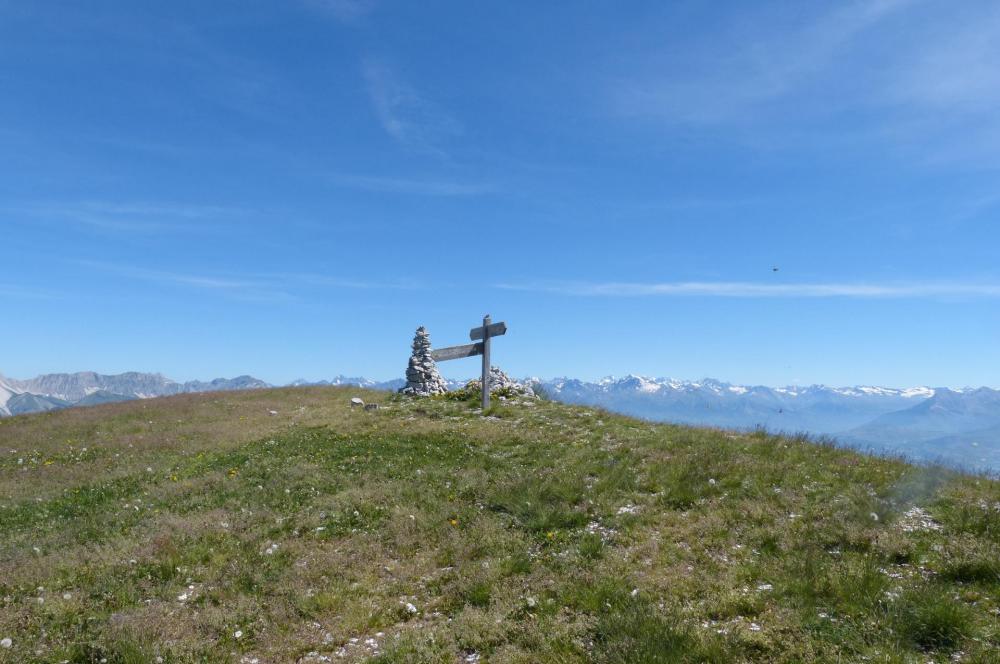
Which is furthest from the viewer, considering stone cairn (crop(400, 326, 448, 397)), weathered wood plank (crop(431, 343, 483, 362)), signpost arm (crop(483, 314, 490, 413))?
stone cairn (crop(400, 326, 448, 397))

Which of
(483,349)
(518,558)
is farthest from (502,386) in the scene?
(518,558)

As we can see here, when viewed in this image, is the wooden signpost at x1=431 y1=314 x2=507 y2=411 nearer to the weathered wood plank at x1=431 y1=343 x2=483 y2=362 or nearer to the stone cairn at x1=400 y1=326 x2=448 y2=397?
the weathered wood plank at x1=431 y1=343 x2=483 y2=362

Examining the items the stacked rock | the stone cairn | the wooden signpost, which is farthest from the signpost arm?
the stone cairn

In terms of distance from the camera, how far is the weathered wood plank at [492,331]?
31.2 m

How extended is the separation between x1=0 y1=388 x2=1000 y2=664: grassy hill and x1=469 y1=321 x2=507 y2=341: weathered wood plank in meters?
10.7

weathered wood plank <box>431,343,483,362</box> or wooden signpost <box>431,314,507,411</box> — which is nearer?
wooden signpost <box>431,314,507,411</box>

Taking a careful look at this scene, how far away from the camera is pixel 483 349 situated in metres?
31.9

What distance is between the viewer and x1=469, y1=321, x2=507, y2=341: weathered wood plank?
31.2 metres

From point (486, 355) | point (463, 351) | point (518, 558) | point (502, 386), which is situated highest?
point (463, 351)

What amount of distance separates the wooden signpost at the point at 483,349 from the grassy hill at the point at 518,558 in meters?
9.93

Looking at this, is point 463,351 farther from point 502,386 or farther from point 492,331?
point 502,386

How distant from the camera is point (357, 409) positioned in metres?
34.6

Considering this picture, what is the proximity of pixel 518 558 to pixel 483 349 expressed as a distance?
20442 mm

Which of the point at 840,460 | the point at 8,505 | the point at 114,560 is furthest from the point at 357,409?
the point at 840,460
